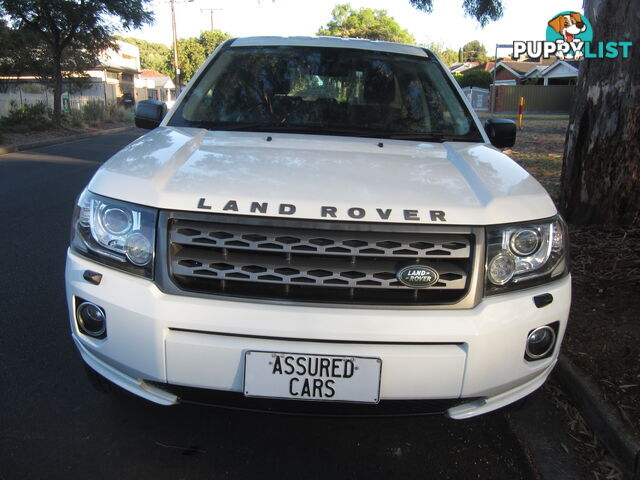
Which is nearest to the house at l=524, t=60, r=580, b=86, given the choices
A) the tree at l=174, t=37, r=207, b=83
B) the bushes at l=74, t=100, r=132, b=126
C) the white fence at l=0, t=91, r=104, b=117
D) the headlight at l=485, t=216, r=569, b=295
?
the tree at l=174, t=37, r=207, b=83

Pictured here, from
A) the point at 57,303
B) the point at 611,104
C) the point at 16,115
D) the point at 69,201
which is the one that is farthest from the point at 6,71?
the point at 611,104

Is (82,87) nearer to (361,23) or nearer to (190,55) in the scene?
(190,55)

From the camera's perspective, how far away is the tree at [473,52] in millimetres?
116581

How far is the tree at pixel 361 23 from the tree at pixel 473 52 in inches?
1404

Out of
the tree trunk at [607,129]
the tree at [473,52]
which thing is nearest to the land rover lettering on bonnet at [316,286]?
the tree trunk at [607,129]

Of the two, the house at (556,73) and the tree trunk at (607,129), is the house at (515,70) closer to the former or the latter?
the house at (556,73)

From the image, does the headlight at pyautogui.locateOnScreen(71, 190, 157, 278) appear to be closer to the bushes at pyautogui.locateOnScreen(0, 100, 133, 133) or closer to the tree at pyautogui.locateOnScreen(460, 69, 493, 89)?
the bushes at pyautogui.locateOnScreen(0, 100, 133, 133)

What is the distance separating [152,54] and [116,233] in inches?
5301

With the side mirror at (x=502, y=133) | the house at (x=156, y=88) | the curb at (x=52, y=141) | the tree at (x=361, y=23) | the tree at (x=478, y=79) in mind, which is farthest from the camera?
the tree at (x=361, y=23)

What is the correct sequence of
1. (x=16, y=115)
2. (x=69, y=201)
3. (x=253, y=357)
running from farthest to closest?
(x=16, y=115)
(x=69, y=201)
(x=253, y=357)

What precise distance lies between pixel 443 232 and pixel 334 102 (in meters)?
1.58

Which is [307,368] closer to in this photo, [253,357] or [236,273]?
[253,357]

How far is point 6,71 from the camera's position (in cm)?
2212

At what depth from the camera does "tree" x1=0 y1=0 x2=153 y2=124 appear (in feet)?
60.0
